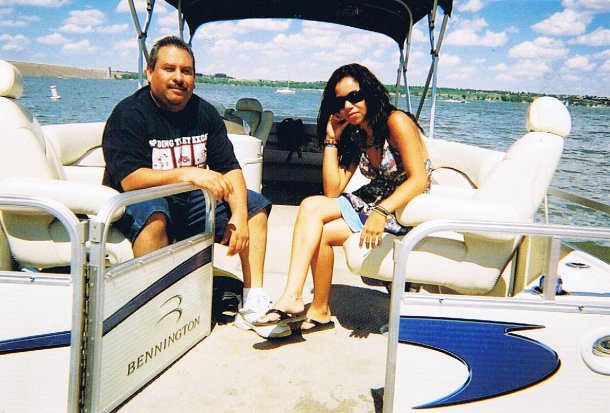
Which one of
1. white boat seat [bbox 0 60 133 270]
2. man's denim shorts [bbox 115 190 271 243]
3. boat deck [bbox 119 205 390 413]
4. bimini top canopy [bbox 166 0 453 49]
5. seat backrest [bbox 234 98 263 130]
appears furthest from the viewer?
seat backrest [bbox 234 98 263 130]

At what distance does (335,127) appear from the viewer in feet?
8.78

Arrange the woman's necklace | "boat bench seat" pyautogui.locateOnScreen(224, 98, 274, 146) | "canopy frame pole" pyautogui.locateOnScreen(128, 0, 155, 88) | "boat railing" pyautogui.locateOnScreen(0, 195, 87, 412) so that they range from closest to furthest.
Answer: "boat railing" pyautogui.locateOnScreen(0, 195, 87, 412) → the woman's necklace → "canopy frame pole" pyautogui.locateOnScreen(128, 0, 155, 88) → "boat bench seat" pyautogui.locateOnScreen(224, 98, 274, 146)

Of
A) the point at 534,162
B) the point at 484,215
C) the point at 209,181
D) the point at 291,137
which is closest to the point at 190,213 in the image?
the point at 209,181

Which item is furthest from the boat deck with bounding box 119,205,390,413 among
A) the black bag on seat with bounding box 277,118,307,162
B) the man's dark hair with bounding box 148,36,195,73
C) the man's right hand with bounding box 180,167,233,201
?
the black bag on seat with bounding box 277,118,307,162

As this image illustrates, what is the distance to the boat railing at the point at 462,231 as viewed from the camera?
1.62 metres

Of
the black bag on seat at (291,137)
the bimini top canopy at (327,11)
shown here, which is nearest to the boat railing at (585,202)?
the bimini top canopy at (327,11)

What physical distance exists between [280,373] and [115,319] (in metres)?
0.80

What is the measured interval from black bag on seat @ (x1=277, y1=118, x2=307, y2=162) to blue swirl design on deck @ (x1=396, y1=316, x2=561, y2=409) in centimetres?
503

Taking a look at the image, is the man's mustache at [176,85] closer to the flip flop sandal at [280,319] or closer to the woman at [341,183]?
the woman at [341,183]

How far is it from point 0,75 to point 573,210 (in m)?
8.57

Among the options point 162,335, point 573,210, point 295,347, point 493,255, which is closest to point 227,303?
point 295,347

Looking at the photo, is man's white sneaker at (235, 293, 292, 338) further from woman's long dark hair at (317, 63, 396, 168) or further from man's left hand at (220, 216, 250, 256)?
woman's long dark hair at (317, 63, 396, 168)

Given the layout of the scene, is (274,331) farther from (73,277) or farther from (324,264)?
(73,277)

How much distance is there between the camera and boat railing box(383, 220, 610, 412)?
162cm
